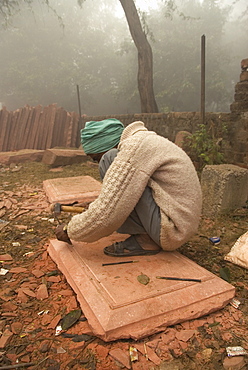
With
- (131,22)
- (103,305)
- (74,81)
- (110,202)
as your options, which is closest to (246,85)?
(110,202)

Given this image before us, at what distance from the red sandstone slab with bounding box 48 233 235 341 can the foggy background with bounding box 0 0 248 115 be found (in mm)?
18178

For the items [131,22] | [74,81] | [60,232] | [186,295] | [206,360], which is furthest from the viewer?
[74,81]

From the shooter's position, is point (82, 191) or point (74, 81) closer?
point (82, 191)

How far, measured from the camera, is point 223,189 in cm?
346

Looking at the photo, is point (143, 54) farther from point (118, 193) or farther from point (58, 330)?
point (58, 330)

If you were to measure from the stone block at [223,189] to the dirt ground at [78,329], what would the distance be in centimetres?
58

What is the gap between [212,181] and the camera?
3576mm

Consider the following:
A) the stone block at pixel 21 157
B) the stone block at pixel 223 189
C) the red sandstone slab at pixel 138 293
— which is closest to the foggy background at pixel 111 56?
the stone block at pixel 21 157

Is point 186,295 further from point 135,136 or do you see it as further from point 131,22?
point 131,22

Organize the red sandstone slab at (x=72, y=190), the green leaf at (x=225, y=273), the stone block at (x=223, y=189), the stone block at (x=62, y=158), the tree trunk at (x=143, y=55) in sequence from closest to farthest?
the green leaf at (x=225, y=273) < the stone block at (x=223, y=189) < the red sandstone slab at (x=72, y=190) < the stone block at (x=62, y=158) < the tree trunk at (x=143, y=55)

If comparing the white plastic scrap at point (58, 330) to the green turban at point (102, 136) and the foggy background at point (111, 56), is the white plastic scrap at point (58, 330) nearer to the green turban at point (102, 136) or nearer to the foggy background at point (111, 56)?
the green turban at point (102, 136)

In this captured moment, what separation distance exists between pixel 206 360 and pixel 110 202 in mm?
1012

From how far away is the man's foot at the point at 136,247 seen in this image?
7.50 ft

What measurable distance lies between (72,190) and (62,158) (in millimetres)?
2902
